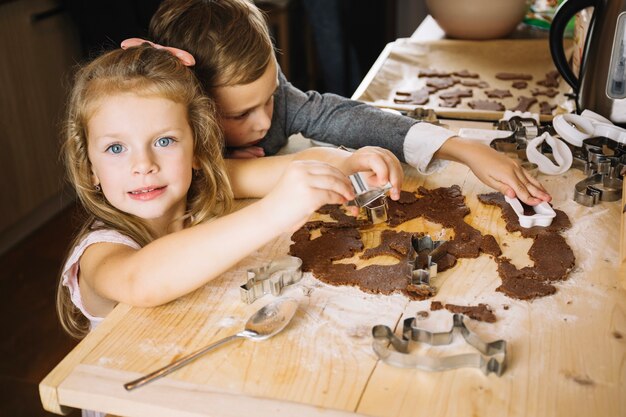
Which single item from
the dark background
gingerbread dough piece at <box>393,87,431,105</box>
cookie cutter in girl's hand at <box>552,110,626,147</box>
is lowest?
the dark background

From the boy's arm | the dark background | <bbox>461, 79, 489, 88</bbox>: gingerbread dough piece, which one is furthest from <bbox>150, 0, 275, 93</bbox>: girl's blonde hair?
the dark background

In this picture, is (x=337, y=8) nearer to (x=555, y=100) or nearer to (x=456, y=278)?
(x=555, y=100)

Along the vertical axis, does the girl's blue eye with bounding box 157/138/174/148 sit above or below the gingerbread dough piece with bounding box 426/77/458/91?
above

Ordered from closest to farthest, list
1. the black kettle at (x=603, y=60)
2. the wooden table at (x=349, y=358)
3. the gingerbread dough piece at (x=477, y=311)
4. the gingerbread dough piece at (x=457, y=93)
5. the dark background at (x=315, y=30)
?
1. the wooden table at (x=349, y=358)
2. the gingerbread dough piece at (x=477, y=311)
3. the black kettle at (x=603, y=60)
4. the gingerbread dough piece at (x=457, y=93)
5. the dark background at (x=315, y=30)

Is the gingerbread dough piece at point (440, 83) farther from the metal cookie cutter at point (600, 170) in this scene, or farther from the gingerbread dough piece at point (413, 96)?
the metal cookie cutter at point (600, 170)

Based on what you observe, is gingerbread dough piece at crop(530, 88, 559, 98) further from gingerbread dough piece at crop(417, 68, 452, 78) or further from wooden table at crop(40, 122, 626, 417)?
wooden table at crop(40, 122, 626, 417)

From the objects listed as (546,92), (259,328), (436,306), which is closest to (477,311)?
(436,306)

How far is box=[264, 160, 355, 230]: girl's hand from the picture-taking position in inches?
A: 34.5

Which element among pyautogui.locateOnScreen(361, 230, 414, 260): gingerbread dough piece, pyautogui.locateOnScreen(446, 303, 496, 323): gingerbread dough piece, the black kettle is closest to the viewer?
pyautogui.locateOnScreen(446, 303, 496, 323): gingerbread dough piece

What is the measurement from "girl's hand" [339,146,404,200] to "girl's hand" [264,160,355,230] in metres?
0.17

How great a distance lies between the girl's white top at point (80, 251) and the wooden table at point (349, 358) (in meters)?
0.19

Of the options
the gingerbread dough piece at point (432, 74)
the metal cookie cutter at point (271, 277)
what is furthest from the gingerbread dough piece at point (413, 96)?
the metal cookie cutter at point (271, 277)

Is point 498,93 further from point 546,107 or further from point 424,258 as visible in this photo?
point 424,258

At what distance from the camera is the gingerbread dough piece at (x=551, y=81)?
1.72 meters
